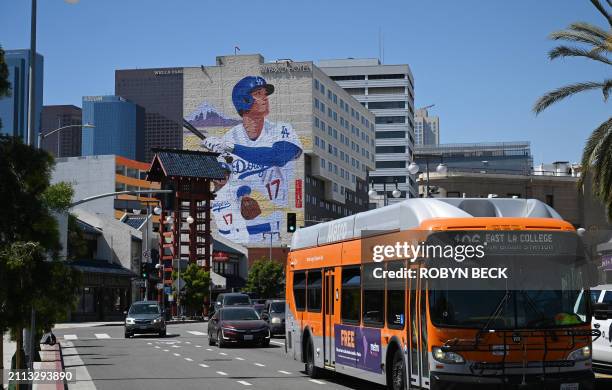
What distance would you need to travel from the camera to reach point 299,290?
70.8ft

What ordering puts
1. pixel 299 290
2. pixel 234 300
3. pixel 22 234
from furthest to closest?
pixel 234 300 < pixel 299 290 < pixel 22 234

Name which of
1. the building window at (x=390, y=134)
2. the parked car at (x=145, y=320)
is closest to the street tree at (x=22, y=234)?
the parked car at (x=145, y=320)

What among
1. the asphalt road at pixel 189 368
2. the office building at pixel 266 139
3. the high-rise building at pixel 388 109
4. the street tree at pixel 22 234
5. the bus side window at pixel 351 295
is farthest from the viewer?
the high-rise building at pixel 388 109

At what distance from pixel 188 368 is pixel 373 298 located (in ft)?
29.9

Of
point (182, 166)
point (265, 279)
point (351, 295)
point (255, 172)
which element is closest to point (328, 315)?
point (351, 295)

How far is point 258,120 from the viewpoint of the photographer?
13462cm

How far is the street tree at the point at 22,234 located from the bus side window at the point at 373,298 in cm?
569

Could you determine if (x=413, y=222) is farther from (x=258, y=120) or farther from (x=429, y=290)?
(x=258, y=120)

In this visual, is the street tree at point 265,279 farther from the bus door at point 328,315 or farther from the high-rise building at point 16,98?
the bus door at point 328,315

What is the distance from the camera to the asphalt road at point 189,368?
18875mm

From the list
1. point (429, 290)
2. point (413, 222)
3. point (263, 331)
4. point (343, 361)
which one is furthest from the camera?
point (263, 331)

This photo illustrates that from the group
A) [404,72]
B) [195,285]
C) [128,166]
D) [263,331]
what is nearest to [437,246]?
[263,331]

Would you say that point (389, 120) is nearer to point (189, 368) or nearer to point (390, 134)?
point (390, 134)

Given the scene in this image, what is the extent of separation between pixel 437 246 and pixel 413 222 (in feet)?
3.14
